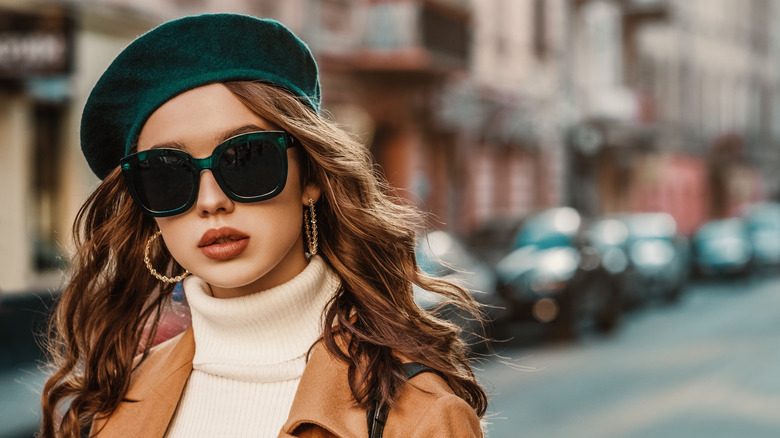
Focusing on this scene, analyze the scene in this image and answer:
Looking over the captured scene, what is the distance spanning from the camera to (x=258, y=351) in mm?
2059

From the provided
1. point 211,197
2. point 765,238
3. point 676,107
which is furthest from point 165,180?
point 676,107

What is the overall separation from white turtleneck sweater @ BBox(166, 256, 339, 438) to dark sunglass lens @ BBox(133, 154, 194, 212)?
23 centimetres

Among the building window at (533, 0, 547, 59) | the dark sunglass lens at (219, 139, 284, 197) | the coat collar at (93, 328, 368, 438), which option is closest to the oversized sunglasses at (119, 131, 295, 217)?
the dark sunglass lens at (219, 139, 284, 197)

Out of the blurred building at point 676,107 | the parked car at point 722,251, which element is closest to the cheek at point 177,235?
the parked car at point 722,251

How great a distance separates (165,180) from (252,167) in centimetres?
17

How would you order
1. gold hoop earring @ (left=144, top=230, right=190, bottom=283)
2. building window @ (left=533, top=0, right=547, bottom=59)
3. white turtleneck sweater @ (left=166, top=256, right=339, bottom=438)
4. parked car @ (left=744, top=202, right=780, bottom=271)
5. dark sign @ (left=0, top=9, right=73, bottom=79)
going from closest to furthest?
white turtleneck sweater @ (left=166, top=256, right=339, bottom=438)
gold hoop earring @ (left=144, top=230, right=190, bottom=283)
dark sign @ (left=0, top=9, right=73, bottom=79)
parked car @ (left=744, top=202, right=780, bottom=271)
building window @ (left=533, top=0, right=547, bottom=59)

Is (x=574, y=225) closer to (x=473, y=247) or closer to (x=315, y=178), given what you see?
(x=473, y=247)

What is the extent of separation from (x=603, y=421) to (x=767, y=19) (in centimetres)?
5160

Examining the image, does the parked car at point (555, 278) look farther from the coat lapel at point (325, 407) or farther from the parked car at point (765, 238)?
the parked car at point (765, 238)

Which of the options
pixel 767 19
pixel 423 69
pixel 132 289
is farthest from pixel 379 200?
pixel 767 19

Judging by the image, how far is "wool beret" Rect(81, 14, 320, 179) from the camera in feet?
6.28

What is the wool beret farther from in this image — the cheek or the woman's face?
the cheek

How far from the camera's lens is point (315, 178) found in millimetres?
2086

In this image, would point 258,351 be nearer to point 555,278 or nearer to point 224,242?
point 224,242
